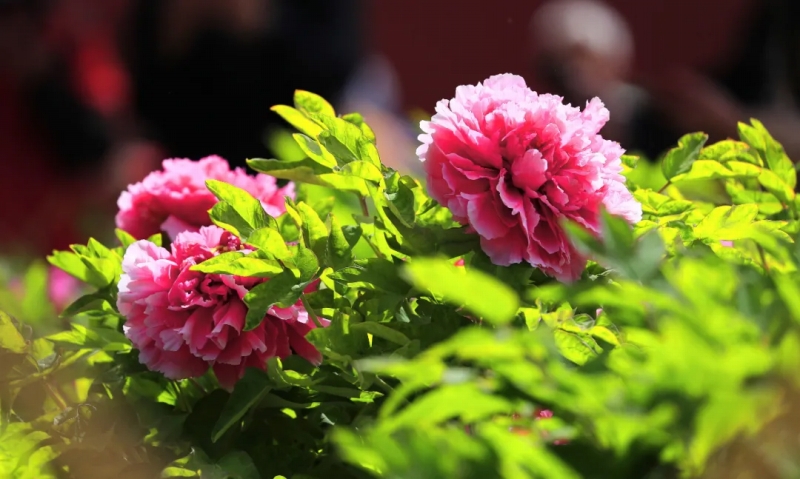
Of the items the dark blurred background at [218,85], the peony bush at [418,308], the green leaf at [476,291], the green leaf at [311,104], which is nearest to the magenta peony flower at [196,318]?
the peony bush at [418,308]

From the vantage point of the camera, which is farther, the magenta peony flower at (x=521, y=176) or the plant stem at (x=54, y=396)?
the plant stem at (x=54, y=396)

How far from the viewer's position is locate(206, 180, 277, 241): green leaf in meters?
0.55

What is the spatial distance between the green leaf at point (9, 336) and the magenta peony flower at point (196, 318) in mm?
71

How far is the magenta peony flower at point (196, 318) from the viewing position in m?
0.57

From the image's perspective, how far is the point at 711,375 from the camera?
325 mm

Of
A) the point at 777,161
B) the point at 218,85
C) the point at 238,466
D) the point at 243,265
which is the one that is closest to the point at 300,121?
the point at 243,265

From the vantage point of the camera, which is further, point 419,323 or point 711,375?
point 419,323

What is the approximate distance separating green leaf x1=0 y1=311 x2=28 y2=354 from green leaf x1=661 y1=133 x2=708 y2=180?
17.9 inches

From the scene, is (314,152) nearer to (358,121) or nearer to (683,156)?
(358,121)

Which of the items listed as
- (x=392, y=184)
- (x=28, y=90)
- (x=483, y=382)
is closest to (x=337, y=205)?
(x=392, y=184)

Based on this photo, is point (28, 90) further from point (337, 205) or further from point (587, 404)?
point (587, 404)

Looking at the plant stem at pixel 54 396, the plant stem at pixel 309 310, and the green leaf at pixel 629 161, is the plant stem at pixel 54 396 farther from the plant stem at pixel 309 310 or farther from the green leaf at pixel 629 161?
the green leaf at pixel 629 161

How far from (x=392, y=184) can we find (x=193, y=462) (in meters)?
0.20

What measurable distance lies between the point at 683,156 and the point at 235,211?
1.03ft
